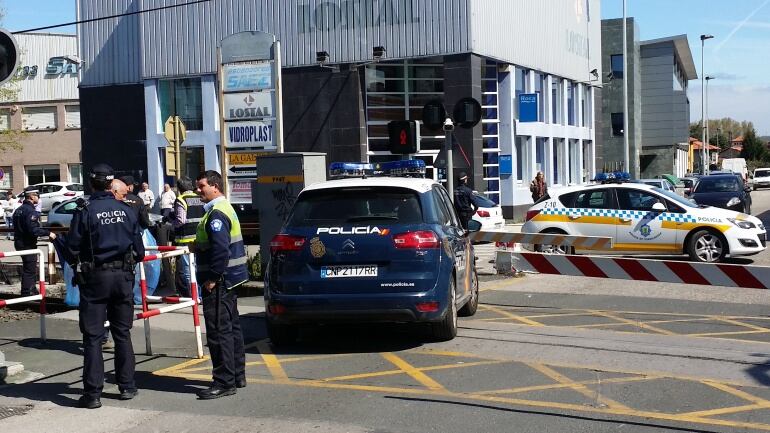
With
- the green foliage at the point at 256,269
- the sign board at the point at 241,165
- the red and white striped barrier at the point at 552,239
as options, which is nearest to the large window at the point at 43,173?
the sign board at the point at 241,165

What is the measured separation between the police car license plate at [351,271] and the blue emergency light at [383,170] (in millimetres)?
3471

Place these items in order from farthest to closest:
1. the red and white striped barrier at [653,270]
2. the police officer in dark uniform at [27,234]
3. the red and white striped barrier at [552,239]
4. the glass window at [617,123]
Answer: the glass window at [617,123] → the police officer in dark uniform at [27,234] → the red and white striped barrier at [552,239] → the red and white striped barrier at [653,270]

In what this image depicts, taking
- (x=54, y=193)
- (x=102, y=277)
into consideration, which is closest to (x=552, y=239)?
(x=102, y=277)

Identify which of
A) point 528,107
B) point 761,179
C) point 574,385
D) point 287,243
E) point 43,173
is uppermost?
point 528,107

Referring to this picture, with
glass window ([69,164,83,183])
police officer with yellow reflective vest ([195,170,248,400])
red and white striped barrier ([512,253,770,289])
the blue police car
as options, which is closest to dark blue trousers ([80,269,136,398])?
police officer with yellow reflective vest ([195,170,248,400])

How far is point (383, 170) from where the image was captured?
594 inches

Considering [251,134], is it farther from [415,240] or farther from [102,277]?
[102,277]

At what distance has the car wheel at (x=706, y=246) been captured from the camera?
691 inches

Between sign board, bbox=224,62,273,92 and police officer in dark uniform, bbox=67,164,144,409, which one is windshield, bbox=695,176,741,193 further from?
police officer in dark uniform, bbox=67,164,144,409

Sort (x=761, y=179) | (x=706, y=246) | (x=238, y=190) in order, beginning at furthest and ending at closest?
(x=761, y=179) → (x=238, y=190) → (x=706, y=246)

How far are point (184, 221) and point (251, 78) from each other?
457cm

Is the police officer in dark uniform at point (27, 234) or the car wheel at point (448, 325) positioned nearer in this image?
the car wheel at point (448, 325)

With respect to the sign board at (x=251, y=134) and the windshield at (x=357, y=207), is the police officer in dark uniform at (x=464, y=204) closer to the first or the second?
the sign board at (x=251, y=134)

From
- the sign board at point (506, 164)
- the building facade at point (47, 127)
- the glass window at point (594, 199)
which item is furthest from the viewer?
the building facade at point (47, 127)
